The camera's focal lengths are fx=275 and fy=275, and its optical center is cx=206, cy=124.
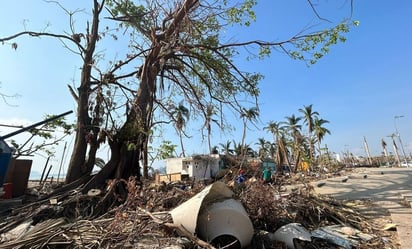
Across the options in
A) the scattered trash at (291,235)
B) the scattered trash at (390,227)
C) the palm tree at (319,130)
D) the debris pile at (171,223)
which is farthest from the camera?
the palm tree at (319,130)

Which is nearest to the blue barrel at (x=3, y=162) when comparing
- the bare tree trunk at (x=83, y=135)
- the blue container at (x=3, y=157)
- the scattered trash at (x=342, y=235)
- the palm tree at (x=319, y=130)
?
the blue container at (x=3, y=157)

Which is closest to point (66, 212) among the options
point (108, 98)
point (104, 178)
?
point (104, 178)

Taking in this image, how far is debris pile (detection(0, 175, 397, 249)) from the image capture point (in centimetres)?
378

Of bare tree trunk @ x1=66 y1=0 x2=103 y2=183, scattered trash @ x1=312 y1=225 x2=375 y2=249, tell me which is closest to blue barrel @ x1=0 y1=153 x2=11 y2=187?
bare tree trunk @ x1=66 y1=0 x2=103 y2=183

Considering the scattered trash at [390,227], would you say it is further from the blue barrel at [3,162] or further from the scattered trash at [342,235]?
the blue barrel at [3,162]

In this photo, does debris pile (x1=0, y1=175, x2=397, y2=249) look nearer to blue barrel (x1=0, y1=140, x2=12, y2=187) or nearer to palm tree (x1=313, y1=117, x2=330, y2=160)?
blue barrel (x1=0, y1=140, x2=12, y2=187)

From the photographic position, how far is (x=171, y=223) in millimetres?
4074

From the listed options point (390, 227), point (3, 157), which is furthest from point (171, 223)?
point (3, 157)

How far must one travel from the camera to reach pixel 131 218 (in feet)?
14.3

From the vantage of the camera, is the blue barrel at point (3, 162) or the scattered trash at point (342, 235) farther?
the blue barrel at point (3, 162)

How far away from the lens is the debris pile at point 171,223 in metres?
3.78

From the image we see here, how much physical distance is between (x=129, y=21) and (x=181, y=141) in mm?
4591

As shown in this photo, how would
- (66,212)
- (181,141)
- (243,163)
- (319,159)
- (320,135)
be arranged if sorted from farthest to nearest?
(320,135)
(319,159)
(181,141)
(243,163)
(66,212)

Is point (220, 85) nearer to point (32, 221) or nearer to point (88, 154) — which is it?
point (88, 154)
